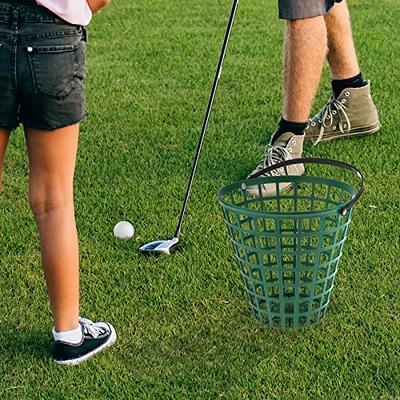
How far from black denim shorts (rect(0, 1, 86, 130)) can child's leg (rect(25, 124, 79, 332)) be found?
2.8 inches

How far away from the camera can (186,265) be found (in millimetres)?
3814

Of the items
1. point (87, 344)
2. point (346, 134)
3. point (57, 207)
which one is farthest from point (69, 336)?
point (346, 134)

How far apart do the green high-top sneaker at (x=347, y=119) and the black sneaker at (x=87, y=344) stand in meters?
2.31

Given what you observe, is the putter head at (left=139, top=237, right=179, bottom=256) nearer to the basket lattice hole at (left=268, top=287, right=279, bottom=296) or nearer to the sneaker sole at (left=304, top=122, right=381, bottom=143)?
the basket lattice hole at (left=268, top=287, right=279, bottom=296)

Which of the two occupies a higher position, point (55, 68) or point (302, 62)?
point (55, 68)

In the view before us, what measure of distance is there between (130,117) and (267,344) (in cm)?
283

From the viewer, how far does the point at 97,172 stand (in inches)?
192

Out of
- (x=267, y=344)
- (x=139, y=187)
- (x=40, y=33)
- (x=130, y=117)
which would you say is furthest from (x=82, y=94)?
(x=130, y=117)

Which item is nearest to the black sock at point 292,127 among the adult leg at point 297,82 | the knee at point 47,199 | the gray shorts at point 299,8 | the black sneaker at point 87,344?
the adult leg at point 297,82

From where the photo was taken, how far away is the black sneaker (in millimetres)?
3154

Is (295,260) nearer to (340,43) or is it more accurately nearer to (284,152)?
(284,152)

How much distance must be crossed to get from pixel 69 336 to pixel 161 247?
826 mm

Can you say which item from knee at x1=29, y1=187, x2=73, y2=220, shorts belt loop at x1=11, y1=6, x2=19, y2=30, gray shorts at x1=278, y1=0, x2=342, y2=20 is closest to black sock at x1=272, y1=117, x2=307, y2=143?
gray shorts at x1=278, y1=0, x2=342, y2=20

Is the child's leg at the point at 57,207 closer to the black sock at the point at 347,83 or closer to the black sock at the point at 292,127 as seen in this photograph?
the black sock at the point at 292,127
